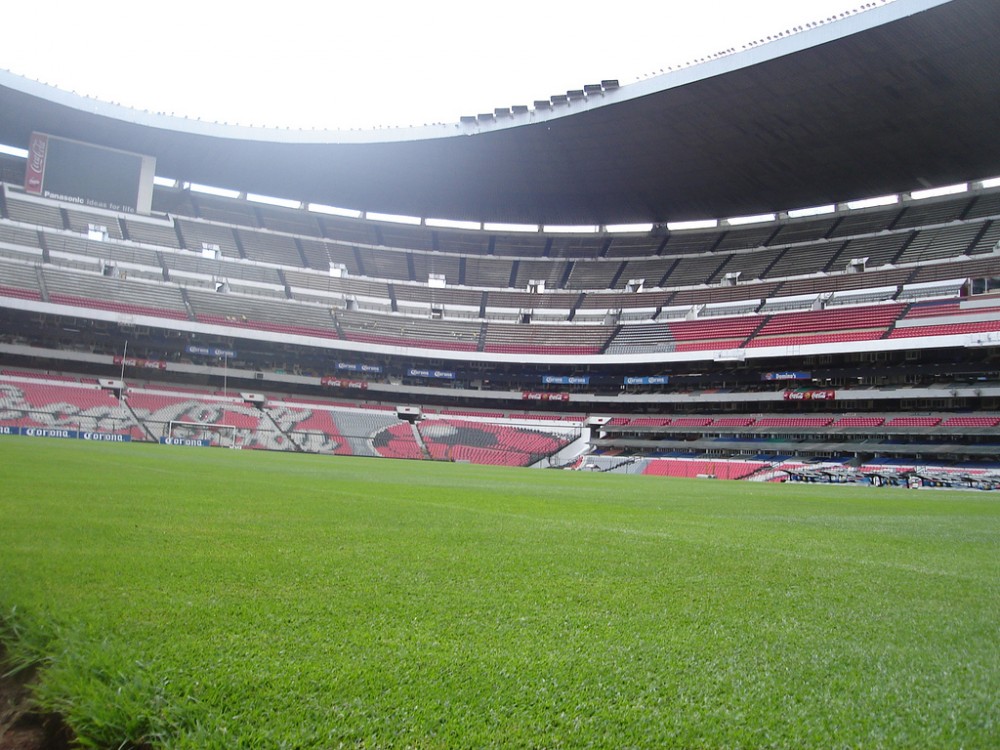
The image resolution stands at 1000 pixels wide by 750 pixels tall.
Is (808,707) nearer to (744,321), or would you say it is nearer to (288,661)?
(288,661)

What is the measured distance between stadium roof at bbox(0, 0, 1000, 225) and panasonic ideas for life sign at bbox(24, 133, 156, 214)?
0.98 meters

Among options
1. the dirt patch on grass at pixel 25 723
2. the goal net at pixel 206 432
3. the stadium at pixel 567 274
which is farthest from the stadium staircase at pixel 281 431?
the dirt patch on grass at pixel 25 723

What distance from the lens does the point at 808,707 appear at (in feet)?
4.98

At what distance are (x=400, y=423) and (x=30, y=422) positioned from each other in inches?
821

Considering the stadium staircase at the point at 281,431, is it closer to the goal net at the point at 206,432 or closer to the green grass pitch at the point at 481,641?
the goal net at the point at 206,432

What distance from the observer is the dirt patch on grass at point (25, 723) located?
1.47 m

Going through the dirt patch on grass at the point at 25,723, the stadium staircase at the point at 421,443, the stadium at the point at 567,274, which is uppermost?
the stadium at the point at 567,274

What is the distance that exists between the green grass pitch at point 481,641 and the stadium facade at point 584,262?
29536 mm

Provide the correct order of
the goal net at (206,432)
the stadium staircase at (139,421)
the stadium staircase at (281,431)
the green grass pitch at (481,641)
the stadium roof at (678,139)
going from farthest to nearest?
the stadium staircase at (281,431) < the goal net at (206,432) < the stadium staircase at (139,421) < the stadium roof at (678,139) < the green grass pitch at (481,641)

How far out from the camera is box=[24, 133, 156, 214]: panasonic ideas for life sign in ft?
126

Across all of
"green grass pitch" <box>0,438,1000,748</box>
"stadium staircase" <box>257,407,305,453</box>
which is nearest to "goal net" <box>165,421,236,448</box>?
"stadium staircase" <box>257,407,305,453</box>

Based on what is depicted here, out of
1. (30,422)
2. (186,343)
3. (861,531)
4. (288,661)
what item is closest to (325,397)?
(186,343)

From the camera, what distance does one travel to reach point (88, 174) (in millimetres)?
39562

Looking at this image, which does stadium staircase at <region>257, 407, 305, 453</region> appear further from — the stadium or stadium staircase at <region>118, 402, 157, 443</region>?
stadium staircase at <region>118, 402, 157, 443</region>
